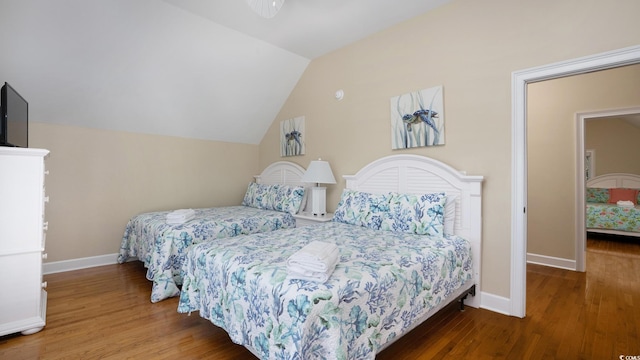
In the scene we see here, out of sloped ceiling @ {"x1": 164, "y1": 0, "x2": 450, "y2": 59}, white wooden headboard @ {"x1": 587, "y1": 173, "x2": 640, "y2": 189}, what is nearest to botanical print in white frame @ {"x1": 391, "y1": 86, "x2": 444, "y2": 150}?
sloped ceiling @ {"x1": 164, "y1": 0, "x2": 450, "y2": 59}

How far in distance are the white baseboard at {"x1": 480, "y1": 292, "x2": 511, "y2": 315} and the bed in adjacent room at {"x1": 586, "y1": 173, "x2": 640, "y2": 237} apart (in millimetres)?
4356

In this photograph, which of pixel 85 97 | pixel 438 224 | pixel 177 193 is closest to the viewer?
pixel 438 224

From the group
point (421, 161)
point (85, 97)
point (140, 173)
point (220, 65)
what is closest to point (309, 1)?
point (220, 65)

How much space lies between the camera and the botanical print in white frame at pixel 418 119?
2.78m

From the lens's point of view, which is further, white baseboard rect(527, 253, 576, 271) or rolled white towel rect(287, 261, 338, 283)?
white baseboard rect(527, 253, 576, 271)

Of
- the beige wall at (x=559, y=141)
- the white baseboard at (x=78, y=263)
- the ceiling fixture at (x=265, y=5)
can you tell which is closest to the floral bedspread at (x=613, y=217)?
the beige wall at (x=559, y=141)

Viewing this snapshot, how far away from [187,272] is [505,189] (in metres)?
2.59

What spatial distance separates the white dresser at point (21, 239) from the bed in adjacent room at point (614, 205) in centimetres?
757

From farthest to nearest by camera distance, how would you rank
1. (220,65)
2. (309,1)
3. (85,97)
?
(220,65)
(85,97)
(309,1)

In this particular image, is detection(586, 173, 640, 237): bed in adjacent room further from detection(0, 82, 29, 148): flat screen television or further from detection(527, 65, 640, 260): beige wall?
detection(0, 82, 29, 148): flat screen television

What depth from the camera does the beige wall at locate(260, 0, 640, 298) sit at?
2.11 meters

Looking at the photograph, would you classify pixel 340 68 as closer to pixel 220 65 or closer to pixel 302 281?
pixel 220 65

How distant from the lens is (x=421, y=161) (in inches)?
112

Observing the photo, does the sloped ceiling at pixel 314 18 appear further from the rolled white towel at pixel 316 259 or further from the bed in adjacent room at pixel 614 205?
the bed in adjacent room at pixel 614 205
